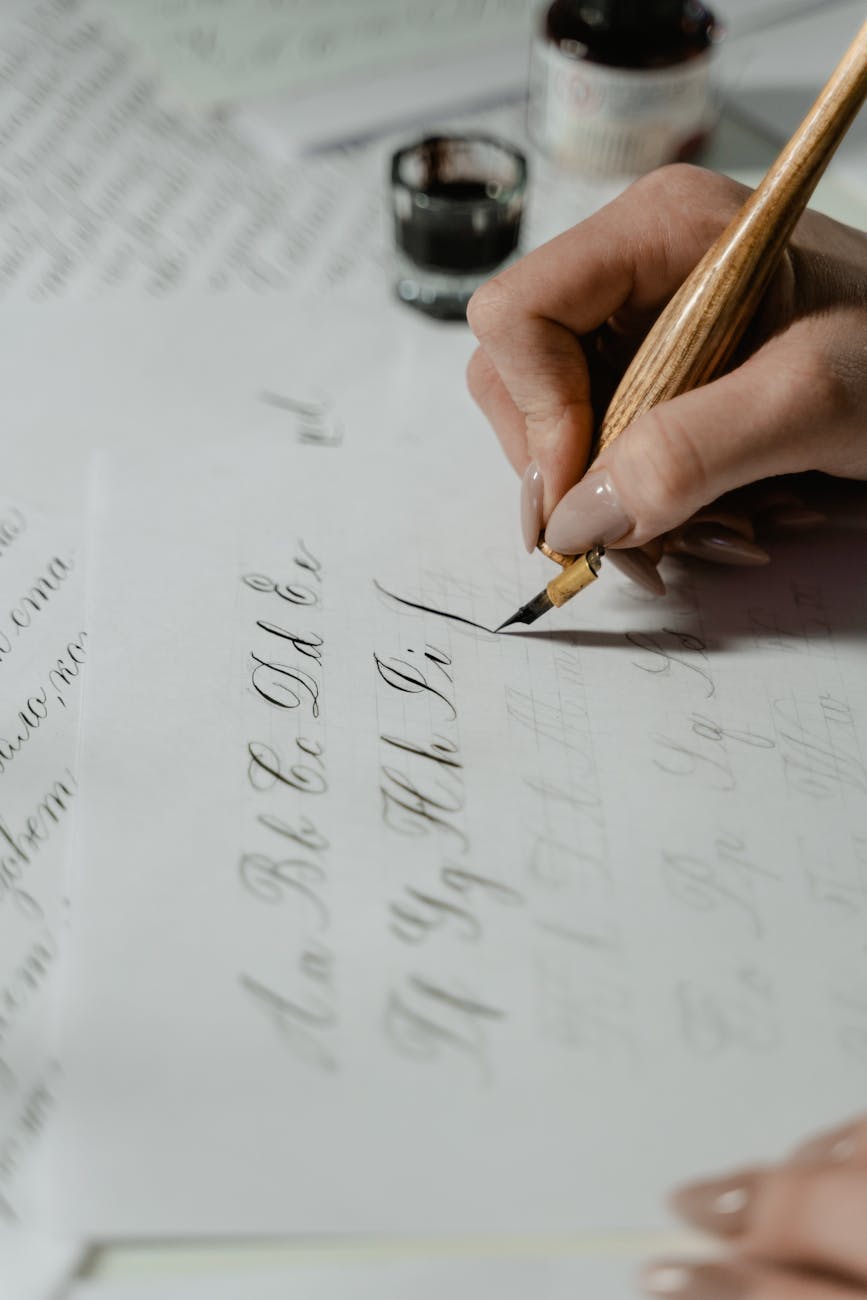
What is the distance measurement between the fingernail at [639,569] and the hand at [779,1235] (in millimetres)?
325

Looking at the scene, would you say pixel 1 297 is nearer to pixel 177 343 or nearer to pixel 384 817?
pixel 177 343

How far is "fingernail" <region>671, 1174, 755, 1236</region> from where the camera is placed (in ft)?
1.53

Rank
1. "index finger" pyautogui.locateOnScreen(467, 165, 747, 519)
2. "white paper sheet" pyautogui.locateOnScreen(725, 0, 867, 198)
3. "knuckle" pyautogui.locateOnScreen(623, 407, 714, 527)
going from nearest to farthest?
1. "knuckle" pyautogui.locateOnScreen(623, 407, 714, 527)
2. "index finger" pyautogui.locateOnScreen(467, 165, 747, 519)
3. "white paper sheet" pyautogui.locateOnScreen(725, 0, 867, 198)

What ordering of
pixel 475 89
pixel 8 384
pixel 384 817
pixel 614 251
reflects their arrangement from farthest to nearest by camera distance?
pixel 475 89 < pixel 8 384 < pixel 614 251 < pixel 384 817

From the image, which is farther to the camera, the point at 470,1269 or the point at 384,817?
the point at 384,817

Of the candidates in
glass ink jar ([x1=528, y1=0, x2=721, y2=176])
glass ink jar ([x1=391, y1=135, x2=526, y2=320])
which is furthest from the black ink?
glass ink jar ([x1=528, y1=0, x2=721, y2=176])

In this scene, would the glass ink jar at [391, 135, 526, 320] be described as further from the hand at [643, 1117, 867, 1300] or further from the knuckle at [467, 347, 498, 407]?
the hand at [643, 1117, 867, 1300]

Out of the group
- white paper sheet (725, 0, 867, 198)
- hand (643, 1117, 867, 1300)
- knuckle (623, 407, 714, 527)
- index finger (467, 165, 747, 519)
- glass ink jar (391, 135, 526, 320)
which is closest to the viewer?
hand (643, 1117, 867, 1300)

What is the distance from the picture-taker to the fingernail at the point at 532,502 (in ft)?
2.25

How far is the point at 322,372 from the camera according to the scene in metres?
0.87

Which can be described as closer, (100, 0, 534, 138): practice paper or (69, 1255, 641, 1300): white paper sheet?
(69, 1255, 641, 1300): white paper sheet

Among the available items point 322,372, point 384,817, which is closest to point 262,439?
point 322,372

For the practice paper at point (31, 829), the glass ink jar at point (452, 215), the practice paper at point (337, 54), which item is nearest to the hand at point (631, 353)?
the glass ink jar at point (452, 215)

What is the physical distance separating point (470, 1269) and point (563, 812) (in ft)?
0.69
